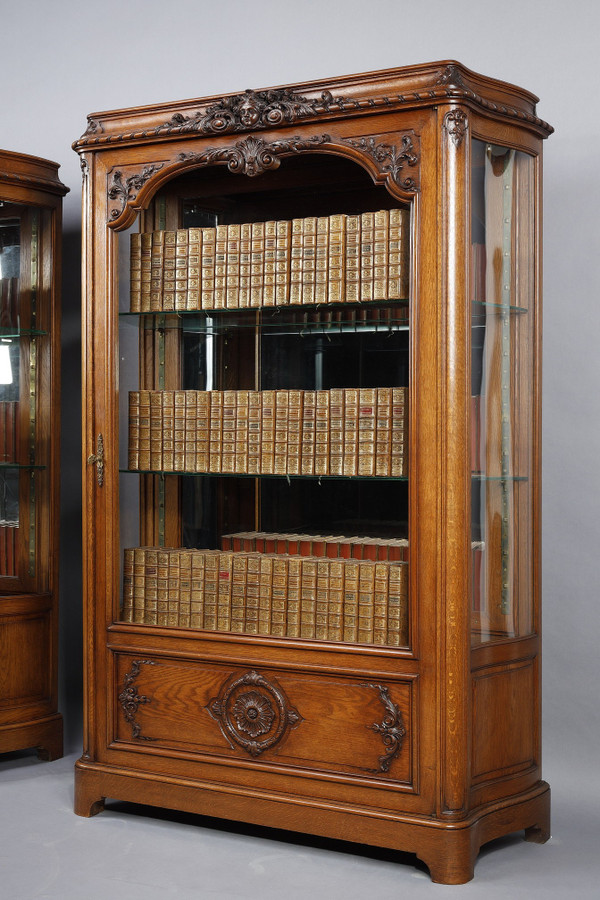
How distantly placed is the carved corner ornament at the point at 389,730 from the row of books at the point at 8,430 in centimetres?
197

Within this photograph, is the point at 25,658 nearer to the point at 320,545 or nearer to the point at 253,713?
the point at 253,713

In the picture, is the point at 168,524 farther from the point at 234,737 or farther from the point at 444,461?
the point at 444,461

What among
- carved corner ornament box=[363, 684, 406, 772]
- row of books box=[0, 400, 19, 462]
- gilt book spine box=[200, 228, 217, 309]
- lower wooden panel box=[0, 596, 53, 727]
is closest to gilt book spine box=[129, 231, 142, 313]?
gilt book spine box=[200, 228, 217, 309]

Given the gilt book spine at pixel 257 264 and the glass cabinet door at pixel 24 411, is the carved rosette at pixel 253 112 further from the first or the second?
the glass cabinet door at pixel 24 411

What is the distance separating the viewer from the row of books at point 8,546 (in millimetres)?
4516

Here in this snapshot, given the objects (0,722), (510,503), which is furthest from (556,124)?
(0,722)

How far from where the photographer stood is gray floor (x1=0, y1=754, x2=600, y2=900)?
323cm

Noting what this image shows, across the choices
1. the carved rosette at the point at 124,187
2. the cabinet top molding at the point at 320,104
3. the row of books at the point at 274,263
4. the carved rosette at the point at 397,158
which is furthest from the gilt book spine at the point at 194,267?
the carved rosette at the point at 397,158

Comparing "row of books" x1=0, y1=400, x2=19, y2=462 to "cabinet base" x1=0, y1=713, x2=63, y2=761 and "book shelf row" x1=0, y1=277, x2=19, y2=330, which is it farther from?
"cabinet base" x1=0, y1=713, x2=63, y2=761

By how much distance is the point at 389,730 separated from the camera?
134 inches

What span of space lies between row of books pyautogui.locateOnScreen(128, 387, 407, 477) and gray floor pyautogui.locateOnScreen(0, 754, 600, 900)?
4.17 feet

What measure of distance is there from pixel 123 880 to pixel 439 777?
3.38 feet

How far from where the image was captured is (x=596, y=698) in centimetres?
414

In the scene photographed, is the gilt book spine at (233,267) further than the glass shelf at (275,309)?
Yes
